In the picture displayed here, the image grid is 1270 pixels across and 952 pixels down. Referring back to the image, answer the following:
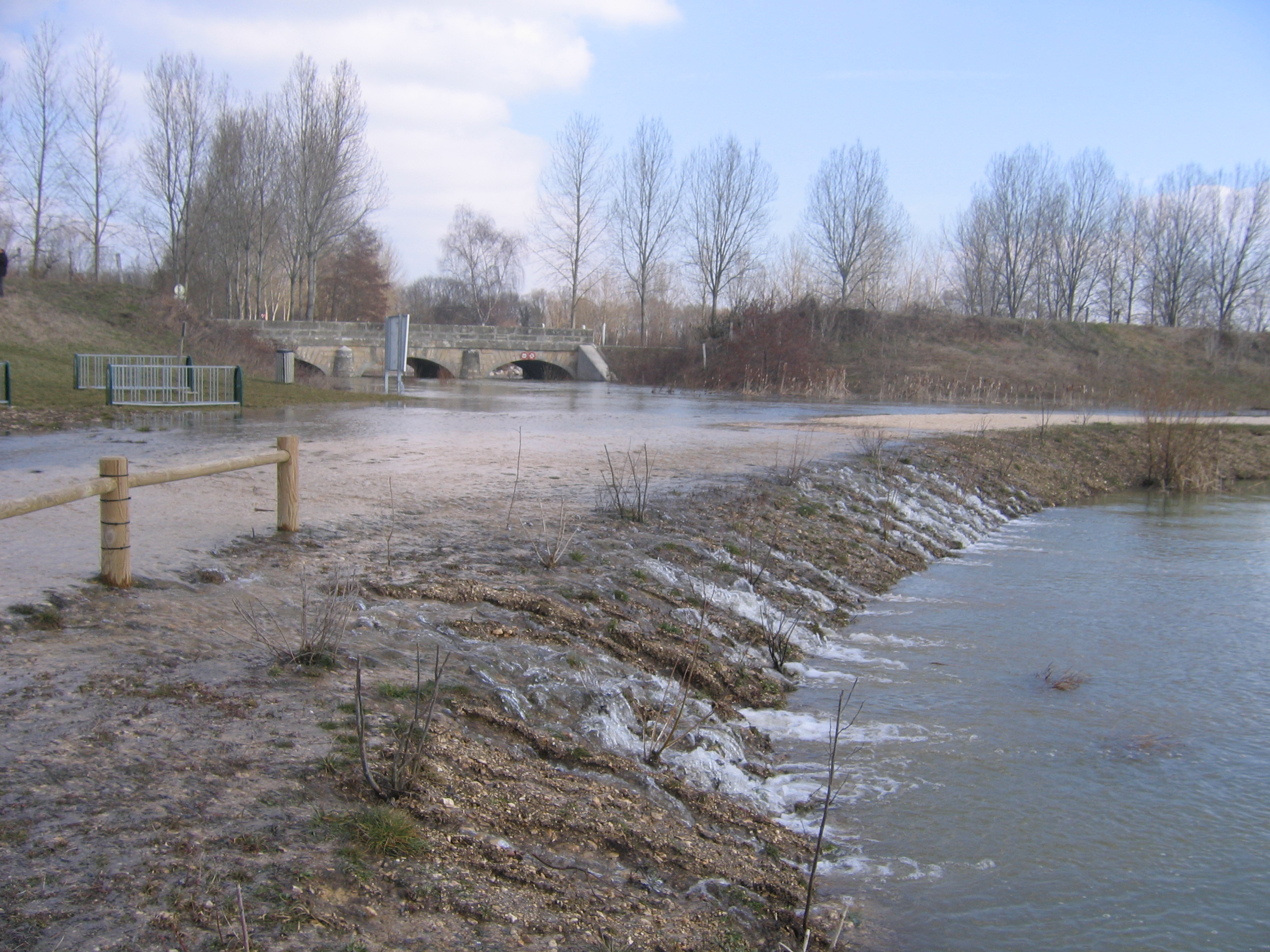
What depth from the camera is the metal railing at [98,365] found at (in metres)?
21.9

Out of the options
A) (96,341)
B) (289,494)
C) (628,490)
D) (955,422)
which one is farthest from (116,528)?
(96,341)

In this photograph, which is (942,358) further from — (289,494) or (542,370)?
(289,494)

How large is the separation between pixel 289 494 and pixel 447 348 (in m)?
48.3

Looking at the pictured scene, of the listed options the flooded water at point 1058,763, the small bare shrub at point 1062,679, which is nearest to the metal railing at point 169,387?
the flooded water at point 1058,763

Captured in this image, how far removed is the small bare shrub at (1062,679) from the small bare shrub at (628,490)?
4.18 m

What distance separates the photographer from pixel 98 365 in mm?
28656

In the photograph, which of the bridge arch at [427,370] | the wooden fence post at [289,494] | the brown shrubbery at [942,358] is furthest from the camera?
the bridge arch at [427,370]

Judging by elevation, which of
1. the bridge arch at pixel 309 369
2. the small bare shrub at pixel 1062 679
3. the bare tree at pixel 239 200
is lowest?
the small bare shrub at pixel 1062 679

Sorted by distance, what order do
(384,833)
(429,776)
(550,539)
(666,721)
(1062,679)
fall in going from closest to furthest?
(384,833) → (429,776) → (666,721) → (1062,679) → (550,539)

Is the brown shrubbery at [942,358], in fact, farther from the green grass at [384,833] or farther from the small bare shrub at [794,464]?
the green grass at [384,833]

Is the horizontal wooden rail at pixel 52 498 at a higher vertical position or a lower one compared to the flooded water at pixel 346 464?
higher

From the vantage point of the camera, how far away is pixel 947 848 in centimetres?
533

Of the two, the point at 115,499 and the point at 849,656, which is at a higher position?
the point at 115,499

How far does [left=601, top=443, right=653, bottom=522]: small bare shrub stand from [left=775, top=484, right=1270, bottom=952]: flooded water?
105 inches
